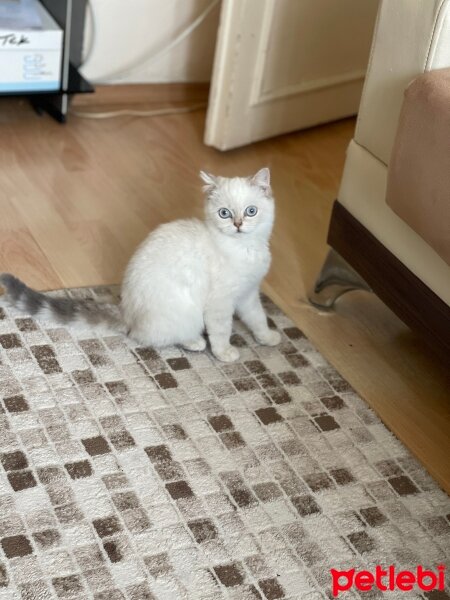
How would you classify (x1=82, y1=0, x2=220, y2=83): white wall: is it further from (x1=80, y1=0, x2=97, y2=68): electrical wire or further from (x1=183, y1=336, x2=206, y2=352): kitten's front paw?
(x1=183, y1=336, x2=206, y2=352): kitten's front paw

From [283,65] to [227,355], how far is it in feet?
3.55

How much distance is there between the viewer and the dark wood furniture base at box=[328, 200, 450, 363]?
1564 millimetres

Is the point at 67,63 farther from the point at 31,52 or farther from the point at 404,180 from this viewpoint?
the point at 404,180

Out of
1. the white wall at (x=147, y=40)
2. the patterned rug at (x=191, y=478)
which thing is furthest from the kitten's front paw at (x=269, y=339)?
the white wall at (x=147, y=40)

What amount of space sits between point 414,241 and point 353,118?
52.1 inches

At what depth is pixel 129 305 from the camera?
1667mm

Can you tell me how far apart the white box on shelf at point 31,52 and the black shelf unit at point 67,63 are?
0.02 metres

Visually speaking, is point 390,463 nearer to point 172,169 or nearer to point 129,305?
point 129,305

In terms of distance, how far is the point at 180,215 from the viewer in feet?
7.12

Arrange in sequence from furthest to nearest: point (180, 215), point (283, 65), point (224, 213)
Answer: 1. point (283, 65)
2. point (180, 215)
3. point (224, 213)

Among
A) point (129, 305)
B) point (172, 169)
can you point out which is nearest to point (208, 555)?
point (129, 305)

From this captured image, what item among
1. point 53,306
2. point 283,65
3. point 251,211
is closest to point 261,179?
point 251,211

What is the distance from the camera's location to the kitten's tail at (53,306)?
1.65m

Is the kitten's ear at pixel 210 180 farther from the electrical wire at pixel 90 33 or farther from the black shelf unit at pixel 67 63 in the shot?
the electrical wire at pixel 90 33
